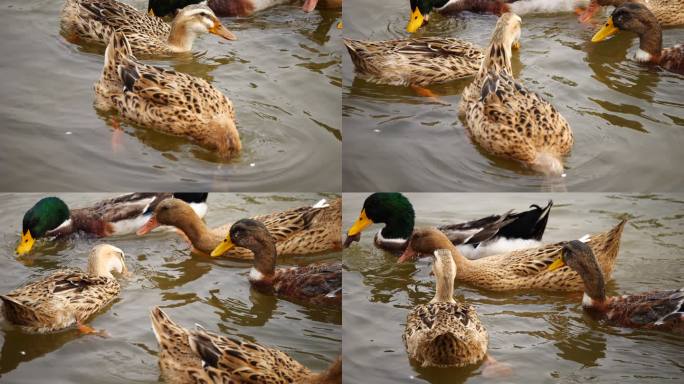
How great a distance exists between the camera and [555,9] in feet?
18.3

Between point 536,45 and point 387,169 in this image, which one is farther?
point 536,45

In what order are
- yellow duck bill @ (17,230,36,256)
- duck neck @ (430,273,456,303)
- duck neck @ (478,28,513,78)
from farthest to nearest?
duck neck @ (478,28,513,78) < yellow duck bill @ (17,230,36,256) < duck neck @ (430,273,456,303)

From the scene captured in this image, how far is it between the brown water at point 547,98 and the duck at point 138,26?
0.78 metres

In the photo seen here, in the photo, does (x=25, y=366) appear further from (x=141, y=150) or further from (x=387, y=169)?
(x=387, y=169)

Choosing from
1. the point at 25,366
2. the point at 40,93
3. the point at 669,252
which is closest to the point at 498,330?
the point at 669,252

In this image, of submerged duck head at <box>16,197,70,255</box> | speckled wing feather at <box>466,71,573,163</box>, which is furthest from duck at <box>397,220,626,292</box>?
submerged duck head at <box>16,197,70,255</box>

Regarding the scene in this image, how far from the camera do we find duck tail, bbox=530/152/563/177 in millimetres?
4770

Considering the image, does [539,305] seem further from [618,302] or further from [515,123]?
A: [515,123]

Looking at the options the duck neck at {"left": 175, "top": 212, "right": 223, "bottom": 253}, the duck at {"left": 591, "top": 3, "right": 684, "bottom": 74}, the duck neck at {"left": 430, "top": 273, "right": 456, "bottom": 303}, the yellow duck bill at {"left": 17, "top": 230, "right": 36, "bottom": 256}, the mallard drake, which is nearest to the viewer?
the duck neck at {"left": 430, "top": 273, "right": 456, "bottom": 303}

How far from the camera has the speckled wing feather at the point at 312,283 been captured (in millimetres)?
5031

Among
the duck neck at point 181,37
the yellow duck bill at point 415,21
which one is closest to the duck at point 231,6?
the duck neck at point 181,37

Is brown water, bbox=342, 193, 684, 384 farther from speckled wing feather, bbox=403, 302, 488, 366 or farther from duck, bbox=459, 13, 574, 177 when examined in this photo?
duck, bbox=459, 13, 574, 177

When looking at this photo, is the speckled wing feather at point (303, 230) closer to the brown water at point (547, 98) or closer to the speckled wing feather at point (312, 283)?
the speckled wing feather at point (312, 283)

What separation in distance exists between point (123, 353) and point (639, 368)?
7.97ft
